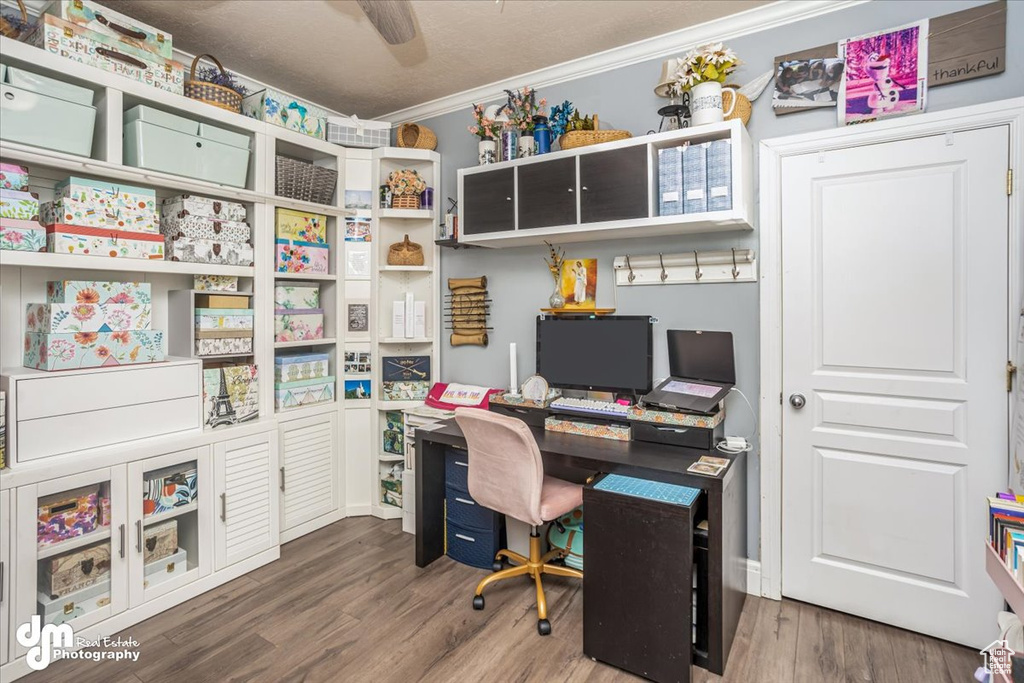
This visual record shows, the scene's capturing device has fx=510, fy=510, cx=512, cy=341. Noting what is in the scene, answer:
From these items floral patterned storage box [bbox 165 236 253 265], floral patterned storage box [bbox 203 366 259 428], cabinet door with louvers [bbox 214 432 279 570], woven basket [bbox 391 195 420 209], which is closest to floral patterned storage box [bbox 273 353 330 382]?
floral patterned storage box [bbox 203 366 259 428]

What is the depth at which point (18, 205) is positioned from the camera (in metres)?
2.00

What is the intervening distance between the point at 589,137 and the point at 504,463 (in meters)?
1.62

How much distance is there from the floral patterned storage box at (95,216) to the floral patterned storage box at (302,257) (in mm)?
680

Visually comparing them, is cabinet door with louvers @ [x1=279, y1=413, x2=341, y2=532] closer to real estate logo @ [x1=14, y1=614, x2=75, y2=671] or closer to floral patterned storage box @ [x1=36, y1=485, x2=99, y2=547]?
floral patterned storage box @ [x1=36, y1=485, x2=99, y2=547]

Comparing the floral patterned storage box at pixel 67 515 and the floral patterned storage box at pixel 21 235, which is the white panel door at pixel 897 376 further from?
the floral patterned storage box at pixel 21 235

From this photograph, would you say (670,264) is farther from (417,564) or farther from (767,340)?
(417,564)

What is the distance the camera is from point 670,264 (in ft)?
8.50

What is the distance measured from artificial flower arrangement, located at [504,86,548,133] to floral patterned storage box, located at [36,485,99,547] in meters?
2.61

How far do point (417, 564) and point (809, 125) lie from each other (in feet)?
9.48

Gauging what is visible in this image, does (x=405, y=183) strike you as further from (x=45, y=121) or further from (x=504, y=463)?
(x=504, y=463)

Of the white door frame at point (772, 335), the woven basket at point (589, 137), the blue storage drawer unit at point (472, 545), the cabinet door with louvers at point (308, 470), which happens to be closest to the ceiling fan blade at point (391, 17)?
the woven basket at point (589, 137)

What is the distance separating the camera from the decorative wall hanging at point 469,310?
3.23 m

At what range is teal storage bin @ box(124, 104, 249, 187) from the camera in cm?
230

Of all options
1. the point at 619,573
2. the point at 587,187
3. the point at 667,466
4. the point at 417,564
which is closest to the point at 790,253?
the point at 587,187
